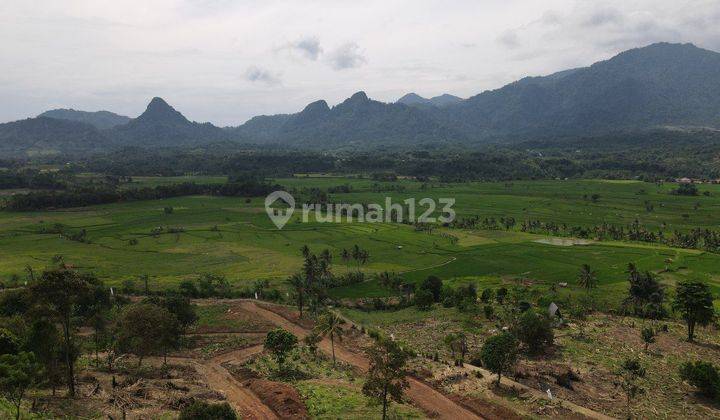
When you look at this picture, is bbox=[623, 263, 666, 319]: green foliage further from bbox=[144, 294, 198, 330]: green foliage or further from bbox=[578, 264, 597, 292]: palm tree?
bbox=[144, 294, 198, 330]: green foliage

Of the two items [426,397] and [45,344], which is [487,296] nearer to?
[426,397]

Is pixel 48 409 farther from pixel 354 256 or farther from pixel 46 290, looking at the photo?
pixel 354 256

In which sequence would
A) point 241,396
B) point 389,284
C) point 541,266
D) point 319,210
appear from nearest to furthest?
1. point 241,396
2. point 389,284
3. point 541,266
4. point 319,210

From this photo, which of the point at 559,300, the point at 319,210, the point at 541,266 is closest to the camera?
the point at 559,300

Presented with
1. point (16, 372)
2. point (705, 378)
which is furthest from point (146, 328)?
point (705, 378)

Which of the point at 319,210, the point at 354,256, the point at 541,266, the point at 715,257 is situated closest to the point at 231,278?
the point at 354,256

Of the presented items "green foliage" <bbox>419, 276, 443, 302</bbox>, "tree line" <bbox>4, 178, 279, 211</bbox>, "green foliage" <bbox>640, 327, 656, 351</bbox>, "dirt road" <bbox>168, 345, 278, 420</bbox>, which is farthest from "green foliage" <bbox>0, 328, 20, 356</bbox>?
"tree line" <bbox>4, 178, 279, 211</bbox>
